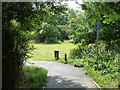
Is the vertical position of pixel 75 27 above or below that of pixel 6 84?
above

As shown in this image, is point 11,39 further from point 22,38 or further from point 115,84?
point 115,84

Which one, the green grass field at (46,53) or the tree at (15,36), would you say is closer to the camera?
the tree at (15,36)

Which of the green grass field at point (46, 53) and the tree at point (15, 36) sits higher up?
the tree at point (15, 36)

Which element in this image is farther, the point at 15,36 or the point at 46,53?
the point at 46,53

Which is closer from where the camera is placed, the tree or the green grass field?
the tree

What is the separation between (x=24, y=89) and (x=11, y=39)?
84.1 inches

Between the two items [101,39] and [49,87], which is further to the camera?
[101,39]

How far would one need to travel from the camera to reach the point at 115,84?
6953 mm

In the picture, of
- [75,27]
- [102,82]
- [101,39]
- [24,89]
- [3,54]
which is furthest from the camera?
[75,27]

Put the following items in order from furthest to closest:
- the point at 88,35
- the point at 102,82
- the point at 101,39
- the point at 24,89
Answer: the point at 88,35, the point at 101,39, the point at 102,82, the point at 24,89

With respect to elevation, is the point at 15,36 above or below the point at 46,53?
above

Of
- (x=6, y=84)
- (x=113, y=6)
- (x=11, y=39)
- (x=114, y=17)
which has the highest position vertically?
(x=113, y=6)

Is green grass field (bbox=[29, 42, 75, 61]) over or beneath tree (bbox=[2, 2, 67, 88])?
beneath

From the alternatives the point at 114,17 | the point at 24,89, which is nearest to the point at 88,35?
the point at 114,17
